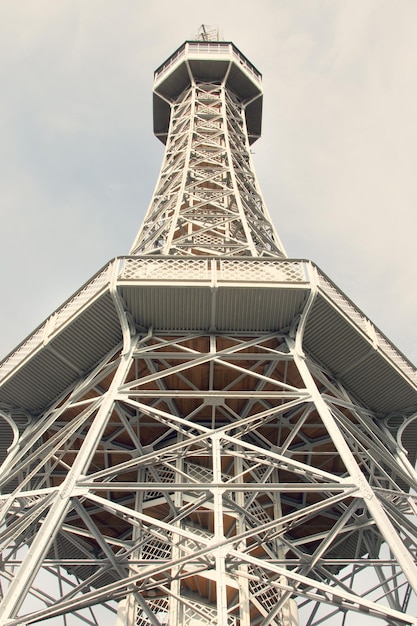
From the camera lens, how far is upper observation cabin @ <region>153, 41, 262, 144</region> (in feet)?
117

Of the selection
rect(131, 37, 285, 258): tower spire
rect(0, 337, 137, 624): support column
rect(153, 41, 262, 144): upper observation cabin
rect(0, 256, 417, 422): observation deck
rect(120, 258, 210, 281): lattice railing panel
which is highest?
rect(153, 41, 262, 144): upper observation cabin

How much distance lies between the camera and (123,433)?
15.5m

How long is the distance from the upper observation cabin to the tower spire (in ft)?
0.18

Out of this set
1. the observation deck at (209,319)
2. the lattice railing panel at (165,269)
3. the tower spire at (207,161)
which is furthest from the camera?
the tower spire at (207,161)

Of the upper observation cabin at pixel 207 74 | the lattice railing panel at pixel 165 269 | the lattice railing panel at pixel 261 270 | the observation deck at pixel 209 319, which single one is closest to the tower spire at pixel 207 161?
the upper observation cabin at pixel 207 74

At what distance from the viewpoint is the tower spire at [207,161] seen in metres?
22.3

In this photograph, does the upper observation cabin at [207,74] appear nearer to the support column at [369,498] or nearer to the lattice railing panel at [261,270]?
the lattice railing panel at [261,270]

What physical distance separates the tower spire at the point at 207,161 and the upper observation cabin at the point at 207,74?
56 mm

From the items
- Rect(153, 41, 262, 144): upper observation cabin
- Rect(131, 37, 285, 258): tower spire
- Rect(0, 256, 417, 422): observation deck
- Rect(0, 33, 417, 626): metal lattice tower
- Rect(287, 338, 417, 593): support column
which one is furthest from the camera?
Rect(153, 41, 262, 144): upper observation cabin

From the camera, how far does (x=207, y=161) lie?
2786cm

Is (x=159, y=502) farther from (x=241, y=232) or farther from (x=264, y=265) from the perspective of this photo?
(x=241, y=232)

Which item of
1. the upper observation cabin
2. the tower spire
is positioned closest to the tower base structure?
the tower spire

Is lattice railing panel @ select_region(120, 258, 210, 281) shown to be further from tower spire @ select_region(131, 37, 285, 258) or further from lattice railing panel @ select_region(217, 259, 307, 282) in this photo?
tower spire @ select_region(131, 37, 285, 258)

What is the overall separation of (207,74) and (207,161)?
10784mm
